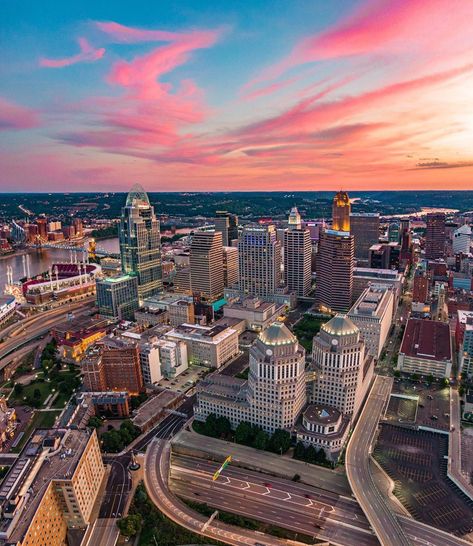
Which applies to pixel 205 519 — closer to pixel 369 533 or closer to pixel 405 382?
pixel 369 533

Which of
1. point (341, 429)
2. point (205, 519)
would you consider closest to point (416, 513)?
point (341, 429)

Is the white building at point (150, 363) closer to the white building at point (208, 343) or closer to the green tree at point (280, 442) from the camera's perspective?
the white building at point (208, 343)

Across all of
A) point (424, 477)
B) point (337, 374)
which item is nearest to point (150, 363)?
point (337, 374)

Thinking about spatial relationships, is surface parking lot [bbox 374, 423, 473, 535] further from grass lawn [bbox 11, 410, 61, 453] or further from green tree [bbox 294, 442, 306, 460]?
grass lawn [bbox 11, 410, 61, 453]

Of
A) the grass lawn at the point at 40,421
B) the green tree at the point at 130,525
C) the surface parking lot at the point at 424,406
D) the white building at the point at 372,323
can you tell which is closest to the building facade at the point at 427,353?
the surface parking lot at the point at 424,406

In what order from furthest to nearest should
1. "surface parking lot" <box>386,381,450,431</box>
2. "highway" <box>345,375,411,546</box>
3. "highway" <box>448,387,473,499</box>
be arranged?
"surface parking lot" <box>386,381,450,431</box>
"highway" <box>448,387,473,499</box>
"highway" <box>345,375,411,546</box>

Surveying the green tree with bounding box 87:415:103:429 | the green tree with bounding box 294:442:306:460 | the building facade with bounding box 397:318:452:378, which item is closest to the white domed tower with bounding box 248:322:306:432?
the green tree with bounding box 294:442:306:460

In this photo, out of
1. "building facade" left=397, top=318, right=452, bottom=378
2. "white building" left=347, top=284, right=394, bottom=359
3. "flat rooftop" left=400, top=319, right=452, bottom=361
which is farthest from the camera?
"white building" left=347, top=284, right=394, bottom=359

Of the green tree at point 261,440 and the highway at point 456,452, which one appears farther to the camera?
the green tree at point 261,440
